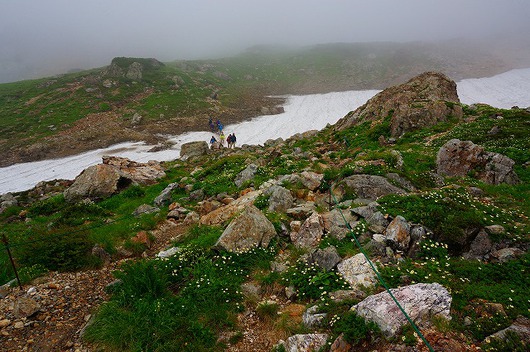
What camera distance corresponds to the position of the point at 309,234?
30.5 ft

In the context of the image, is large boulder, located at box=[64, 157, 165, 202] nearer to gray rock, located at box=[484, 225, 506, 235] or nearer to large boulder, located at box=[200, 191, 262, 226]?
large boulder, located at box=[200, 191, 262, 226]

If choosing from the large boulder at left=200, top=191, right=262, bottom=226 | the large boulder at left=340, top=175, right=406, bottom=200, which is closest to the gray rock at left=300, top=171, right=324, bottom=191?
the large boulder at left=340, top=175, right=406, bottom=200

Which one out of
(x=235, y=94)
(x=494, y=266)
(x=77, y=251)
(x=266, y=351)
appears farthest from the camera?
(x=235, y=94)

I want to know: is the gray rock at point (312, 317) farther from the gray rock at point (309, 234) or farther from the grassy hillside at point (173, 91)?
the grassy hillside at point (173, 91)

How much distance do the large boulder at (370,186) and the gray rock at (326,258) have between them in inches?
185

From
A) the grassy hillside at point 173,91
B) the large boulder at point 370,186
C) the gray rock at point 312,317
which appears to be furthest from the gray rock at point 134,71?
the gray rock at point 312,317

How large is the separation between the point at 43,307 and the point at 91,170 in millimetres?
14961

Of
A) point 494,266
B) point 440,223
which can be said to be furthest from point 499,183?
point 494,266

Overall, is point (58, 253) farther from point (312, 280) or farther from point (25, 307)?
point (312, 280)

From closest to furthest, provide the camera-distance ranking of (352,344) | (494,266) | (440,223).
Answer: (352,344) → (494,266) → (440,223)

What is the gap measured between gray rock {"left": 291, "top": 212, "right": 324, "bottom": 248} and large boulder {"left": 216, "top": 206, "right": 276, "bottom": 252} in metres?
0.83

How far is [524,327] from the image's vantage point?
16.0 feet

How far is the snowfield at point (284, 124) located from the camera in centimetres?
3309

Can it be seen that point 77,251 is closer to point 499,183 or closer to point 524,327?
point 524,327
